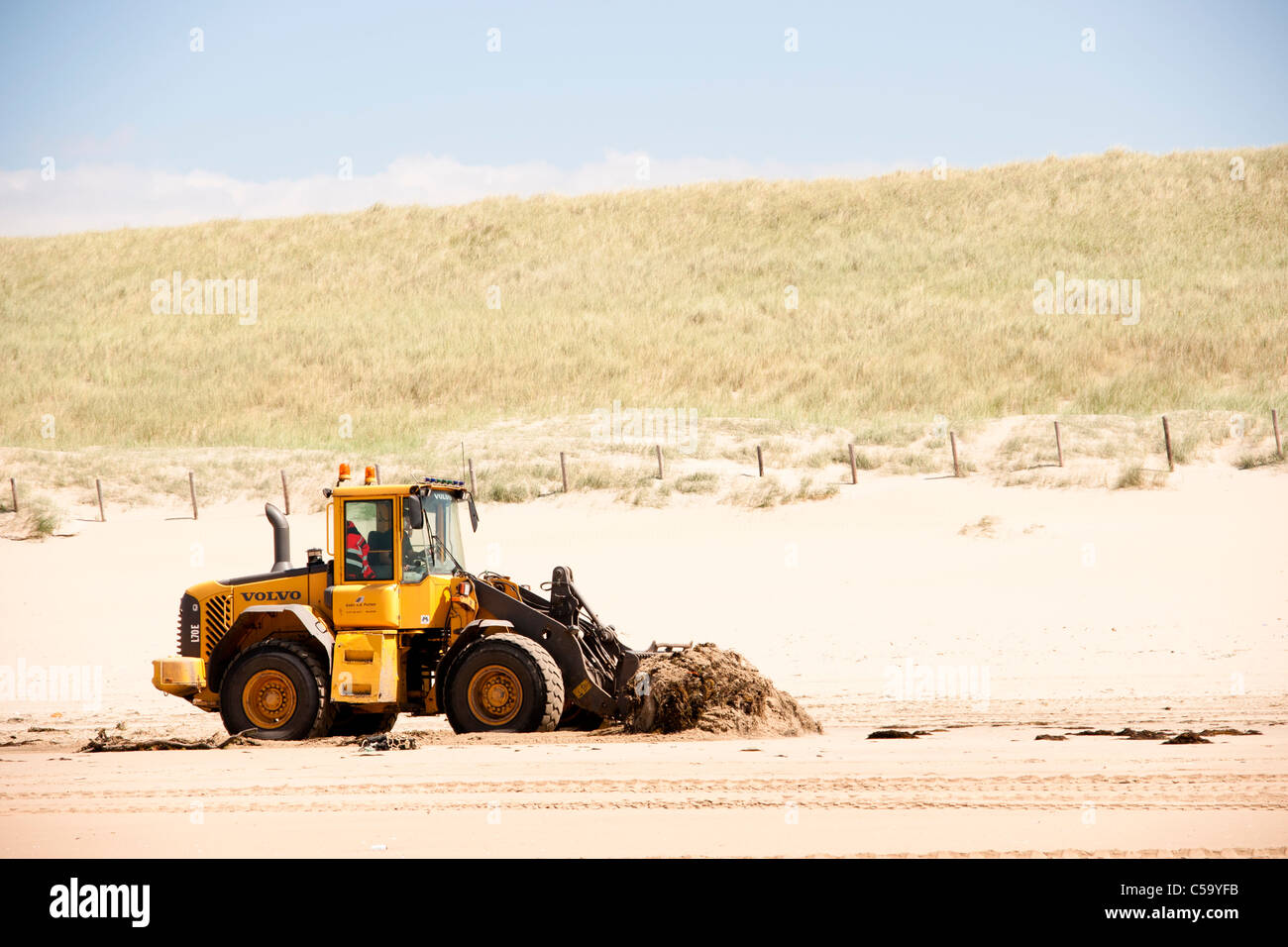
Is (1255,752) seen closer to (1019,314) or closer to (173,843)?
(173,843)

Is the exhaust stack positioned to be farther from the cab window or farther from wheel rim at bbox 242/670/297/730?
wheel rim at bbox 242/670/297/730

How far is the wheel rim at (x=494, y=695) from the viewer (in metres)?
11.6

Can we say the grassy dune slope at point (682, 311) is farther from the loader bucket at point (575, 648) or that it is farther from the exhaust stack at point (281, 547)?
the loader bucket at point (575, 648)

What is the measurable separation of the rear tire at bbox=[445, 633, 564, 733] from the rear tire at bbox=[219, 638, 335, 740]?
1.26 m

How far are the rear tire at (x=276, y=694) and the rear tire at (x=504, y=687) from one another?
4.13 feet

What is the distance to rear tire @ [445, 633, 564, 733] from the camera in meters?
11.4

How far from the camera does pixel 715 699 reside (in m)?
11.6

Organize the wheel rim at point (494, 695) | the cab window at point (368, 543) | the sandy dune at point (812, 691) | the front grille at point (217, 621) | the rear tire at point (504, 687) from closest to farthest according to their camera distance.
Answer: the sandy dune at point (812, 691)
the rear tire at point (504, 687)
the wheel rim at point (494, 695)
the cab window at point (368, 543)
the front grille at point (217, 621)

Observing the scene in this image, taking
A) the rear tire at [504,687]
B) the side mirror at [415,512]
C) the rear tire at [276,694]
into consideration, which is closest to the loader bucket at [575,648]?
the rear tire at [504,687]

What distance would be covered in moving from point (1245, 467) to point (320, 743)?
21162mm

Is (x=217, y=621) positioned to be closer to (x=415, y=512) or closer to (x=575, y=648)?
(x=415, y=512)

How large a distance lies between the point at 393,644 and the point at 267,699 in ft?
4.63

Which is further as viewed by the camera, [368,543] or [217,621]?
[217,621]

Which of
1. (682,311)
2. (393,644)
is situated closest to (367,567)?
(393,644)
